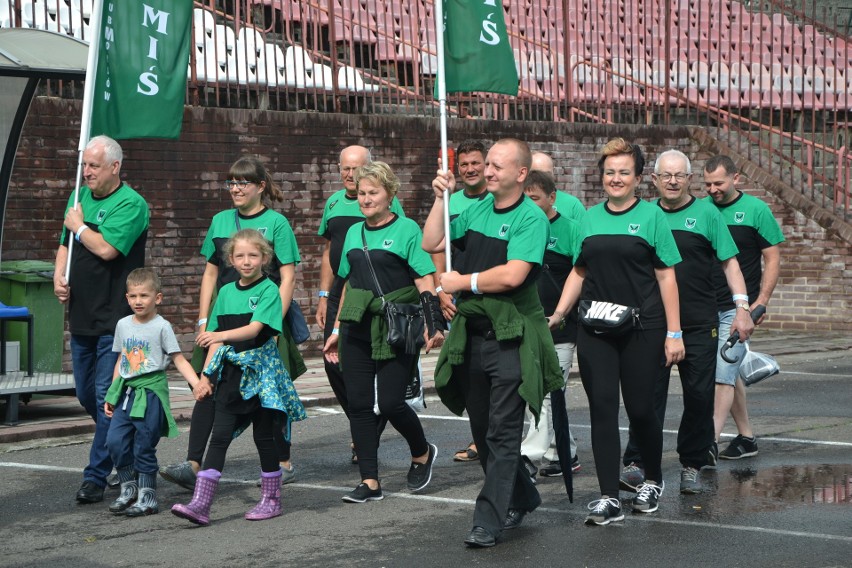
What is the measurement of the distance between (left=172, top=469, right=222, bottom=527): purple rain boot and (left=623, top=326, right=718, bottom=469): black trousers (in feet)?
7.84

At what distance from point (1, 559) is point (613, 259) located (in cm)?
328

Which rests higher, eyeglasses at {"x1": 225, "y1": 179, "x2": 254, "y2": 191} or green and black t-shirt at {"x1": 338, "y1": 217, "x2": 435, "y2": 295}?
eyeglasses at {"x1": 225, "y1": 179, "x2": 254, "y2": 191}

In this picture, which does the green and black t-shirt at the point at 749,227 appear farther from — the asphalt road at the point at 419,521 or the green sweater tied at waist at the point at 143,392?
the green sweater tied at waist at the point at 143,392

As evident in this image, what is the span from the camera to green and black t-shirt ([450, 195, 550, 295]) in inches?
259

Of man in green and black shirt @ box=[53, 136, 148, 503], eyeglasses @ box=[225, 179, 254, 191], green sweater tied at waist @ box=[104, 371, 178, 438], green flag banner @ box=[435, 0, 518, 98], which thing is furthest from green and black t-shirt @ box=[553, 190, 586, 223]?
green sweater tied at waist @ box=[104, 371, 178, 438]

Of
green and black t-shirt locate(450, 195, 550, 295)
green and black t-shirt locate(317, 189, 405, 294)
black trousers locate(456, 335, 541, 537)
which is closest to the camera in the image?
black trousers locate(456, 335, 541, 537)

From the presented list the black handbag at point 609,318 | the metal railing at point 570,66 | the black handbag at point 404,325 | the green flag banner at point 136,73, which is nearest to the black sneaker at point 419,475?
the black handbag at point 404,325

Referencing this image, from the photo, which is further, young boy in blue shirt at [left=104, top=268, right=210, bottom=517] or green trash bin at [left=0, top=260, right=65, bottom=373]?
green trash bin at [left=0, top=260, right=65, bottom=373]

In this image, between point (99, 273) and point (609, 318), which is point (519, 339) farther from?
point (99, 273)

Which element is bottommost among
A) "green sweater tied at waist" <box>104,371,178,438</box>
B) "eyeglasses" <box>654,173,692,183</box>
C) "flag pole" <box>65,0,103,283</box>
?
"green sweater tied at waist" <box>104,371,178,438</box>

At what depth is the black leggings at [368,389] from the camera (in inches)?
300

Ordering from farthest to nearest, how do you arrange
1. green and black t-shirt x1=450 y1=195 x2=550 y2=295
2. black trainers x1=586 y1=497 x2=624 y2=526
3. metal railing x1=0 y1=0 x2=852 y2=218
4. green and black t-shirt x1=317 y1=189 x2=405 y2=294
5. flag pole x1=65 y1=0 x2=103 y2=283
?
metal railing x1=0 y1=0 x2=852 y2=218 → green and black t-shirt x1=317 y1=189 x2=405 y2=294 → flag pole x1=65 y1=0 x2=103 y2=283 → black trainers x1=586 y1=497 x2=624 y2=526 → green and black t-shirt x1=450 y1=195 x2=550 y2=295

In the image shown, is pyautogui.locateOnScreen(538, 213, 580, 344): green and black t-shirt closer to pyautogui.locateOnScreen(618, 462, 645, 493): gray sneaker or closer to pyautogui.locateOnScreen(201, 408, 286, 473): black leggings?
pyautogui.locateOnScreen(618, 462, 645, 493): gray sneaker

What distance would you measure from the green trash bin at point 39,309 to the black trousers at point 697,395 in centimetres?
558
